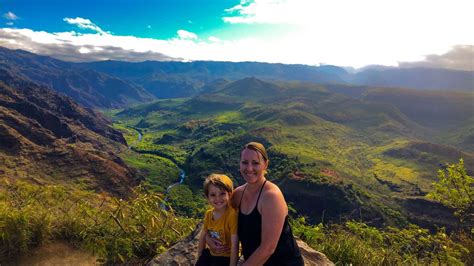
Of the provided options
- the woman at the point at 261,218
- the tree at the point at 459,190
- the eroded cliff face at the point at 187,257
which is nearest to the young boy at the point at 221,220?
the woman at the point at 261,218

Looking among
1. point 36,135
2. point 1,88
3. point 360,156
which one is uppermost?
point 1,88

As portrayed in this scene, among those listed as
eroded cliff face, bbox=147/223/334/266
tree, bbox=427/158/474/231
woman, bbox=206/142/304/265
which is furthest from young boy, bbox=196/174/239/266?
tree, bbox=427/158/474/231

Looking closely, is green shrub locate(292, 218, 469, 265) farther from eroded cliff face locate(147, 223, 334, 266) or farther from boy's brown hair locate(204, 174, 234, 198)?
boy's brown hair locate(204, 174, 234, 198)

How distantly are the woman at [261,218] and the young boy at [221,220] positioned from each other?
171 mm

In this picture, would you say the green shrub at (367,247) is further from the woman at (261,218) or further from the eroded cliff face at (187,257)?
the woman at (261,218)

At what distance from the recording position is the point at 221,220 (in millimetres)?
5645

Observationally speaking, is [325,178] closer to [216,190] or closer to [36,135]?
[36,135]

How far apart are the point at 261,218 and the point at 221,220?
39.4 inches

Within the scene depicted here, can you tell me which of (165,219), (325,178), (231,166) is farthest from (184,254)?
(231,166)

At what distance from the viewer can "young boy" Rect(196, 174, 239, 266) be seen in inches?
215

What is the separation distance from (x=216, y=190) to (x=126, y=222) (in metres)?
4.49

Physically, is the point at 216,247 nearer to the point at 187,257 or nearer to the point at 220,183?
the point at 220,183

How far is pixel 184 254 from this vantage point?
23.5ft

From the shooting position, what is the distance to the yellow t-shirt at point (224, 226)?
5465 mm
